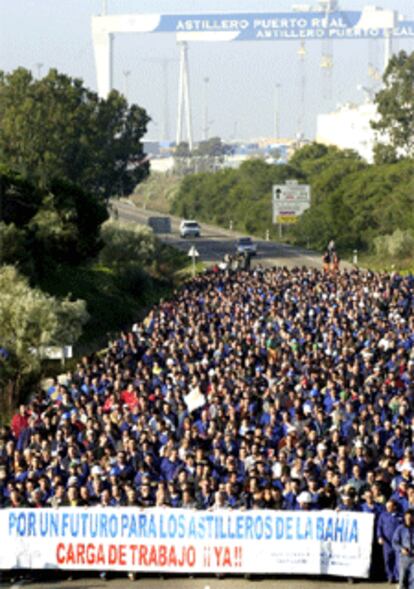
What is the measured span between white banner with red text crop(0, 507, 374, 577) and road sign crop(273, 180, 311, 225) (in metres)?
68.8

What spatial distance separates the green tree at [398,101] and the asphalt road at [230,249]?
12529 mm

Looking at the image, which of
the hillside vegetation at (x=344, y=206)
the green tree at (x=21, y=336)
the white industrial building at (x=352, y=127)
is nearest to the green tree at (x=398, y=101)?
the hillside vegetation at (x=344, y=206)

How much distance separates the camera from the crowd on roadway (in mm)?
17016

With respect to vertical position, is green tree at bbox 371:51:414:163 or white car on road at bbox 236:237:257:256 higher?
green tree at bbox 371:51:414:163

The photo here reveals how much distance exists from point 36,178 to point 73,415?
31.9m

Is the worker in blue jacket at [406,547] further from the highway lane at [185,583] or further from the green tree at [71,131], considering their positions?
the green tree at [71,131]

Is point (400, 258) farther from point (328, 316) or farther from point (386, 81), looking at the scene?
Answer: point (328, 316)

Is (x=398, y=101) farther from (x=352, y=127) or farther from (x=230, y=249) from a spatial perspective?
(x=352, y=127)

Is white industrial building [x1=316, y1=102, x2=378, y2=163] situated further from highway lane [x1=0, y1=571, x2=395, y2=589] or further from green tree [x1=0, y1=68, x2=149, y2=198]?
highway lane [x1=0, y1=571, x2=395, y2=589]

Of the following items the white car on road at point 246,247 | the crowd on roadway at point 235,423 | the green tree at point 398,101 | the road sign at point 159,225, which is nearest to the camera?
the crowd on roadway at point 235,423

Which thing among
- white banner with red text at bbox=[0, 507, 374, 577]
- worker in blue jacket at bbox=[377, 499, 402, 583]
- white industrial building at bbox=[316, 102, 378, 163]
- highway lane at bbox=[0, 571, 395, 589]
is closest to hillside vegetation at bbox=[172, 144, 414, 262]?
white industrial building at bbox=[316, 102, 378, 163]

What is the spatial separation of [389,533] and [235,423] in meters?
4.81

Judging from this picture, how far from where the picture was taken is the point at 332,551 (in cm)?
1670

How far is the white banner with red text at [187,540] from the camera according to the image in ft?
54.6
